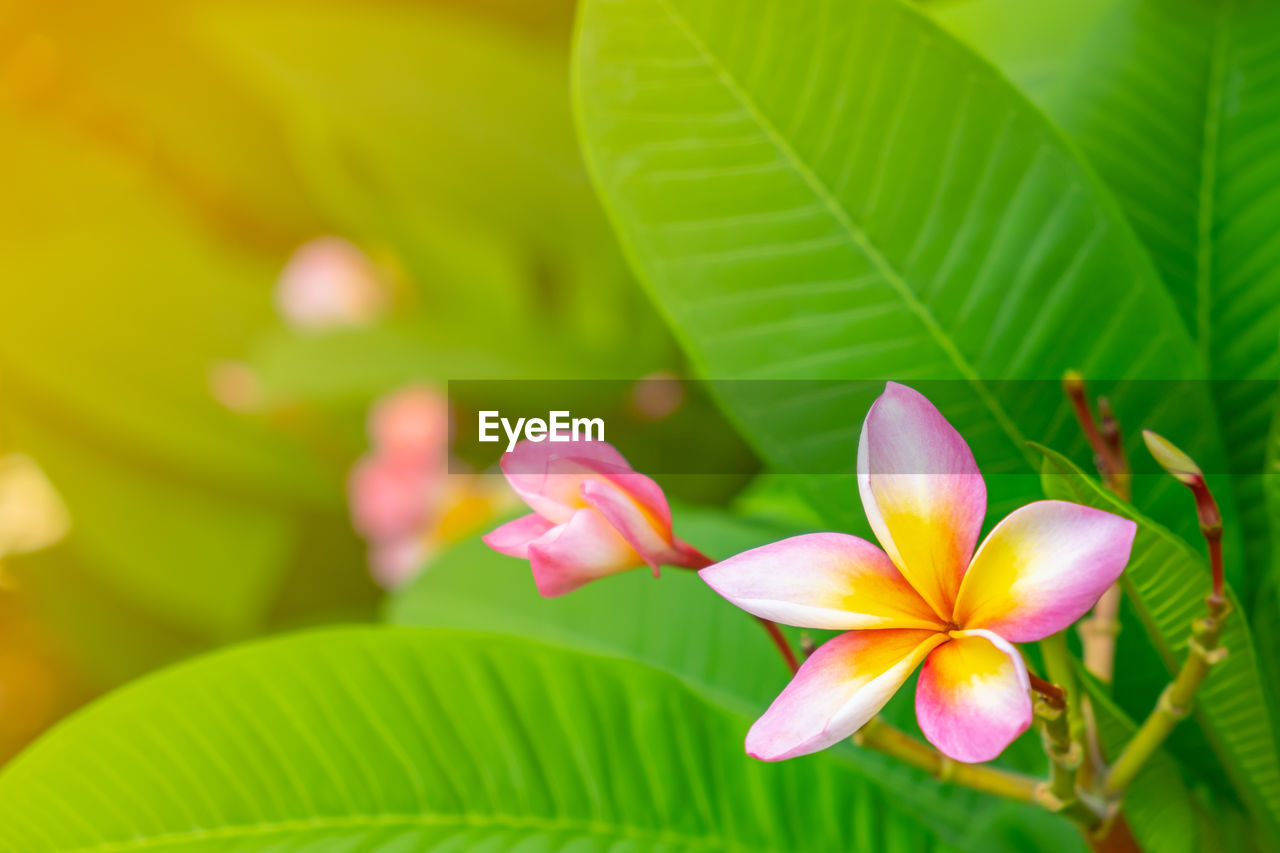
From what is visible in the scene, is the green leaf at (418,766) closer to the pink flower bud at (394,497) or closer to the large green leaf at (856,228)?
the large green leaf at (856,228)

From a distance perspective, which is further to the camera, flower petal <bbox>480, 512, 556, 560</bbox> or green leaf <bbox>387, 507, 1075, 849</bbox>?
green leaf <bbox>387, 507, 1075, 849</bbox>

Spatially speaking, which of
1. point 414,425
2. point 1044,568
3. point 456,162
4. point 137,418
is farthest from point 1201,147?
point 137,418

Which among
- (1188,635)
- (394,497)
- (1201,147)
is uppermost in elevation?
(1201,147)

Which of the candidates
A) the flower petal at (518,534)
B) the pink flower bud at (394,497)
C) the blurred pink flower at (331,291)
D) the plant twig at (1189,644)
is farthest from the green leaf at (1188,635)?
the blurred pink flower at (331,291)

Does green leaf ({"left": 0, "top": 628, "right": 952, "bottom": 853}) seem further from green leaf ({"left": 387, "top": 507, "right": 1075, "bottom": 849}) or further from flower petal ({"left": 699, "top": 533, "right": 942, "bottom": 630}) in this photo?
flower petal ({"left": 699, "top": 533, "right": 942, "bottom": 630})

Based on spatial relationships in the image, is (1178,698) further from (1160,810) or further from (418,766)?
(418,766)

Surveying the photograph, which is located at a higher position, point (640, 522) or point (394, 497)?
point (640, 522)

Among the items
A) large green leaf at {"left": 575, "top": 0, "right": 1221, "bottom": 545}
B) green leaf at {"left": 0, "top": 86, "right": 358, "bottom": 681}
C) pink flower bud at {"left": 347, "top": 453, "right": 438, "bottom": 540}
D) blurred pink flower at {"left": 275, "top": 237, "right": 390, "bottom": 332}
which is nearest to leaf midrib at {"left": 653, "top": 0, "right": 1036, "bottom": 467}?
large green leaf at {"left": 575, "top": 0, "right": 1221, "bottom": 545}
